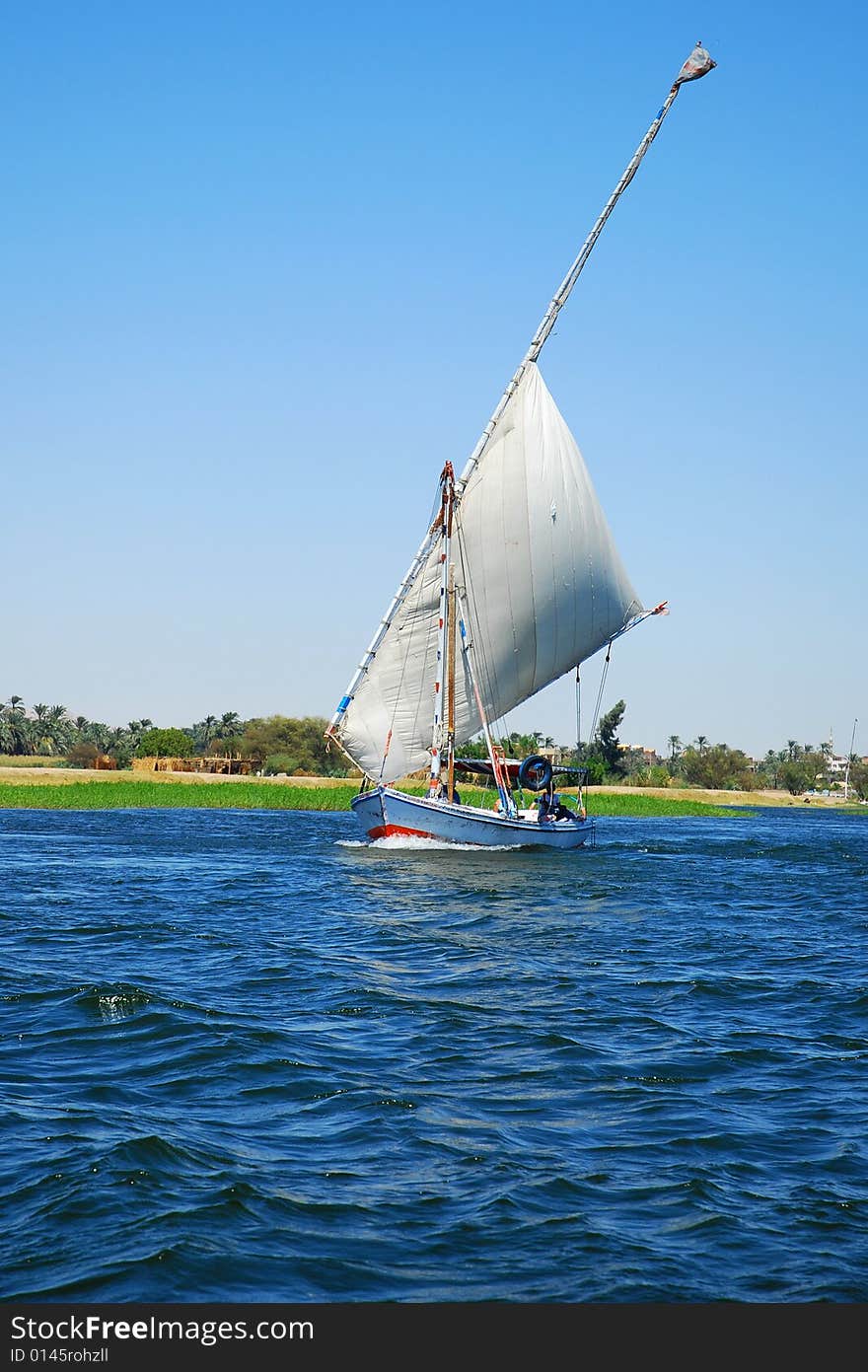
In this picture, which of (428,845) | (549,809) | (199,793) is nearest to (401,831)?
(428,845)

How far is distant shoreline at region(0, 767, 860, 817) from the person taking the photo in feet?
256

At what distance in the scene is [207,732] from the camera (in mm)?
167500

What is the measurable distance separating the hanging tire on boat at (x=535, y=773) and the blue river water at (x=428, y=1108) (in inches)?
713

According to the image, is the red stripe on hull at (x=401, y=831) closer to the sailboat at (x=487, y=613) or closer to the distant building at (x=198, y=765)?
the sailboat at (x=487, y=613)

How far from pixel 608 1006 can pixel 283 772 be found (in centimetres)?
10931

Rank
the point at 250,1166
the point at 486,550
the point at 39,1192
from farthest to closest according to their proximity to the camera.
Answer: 1. the point at 486,550
2. the point at 250,1166
3. the point at 39,1192

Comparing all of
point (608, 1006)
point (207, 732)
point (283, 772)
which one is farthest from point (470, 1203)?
point (207, 732)

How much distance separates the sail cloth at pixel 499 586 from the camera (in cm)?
4506

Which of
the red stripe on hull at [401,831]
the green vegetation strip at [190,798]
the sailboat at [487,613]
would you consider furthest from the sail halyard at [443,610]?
the green vegetation strip at [190,798]

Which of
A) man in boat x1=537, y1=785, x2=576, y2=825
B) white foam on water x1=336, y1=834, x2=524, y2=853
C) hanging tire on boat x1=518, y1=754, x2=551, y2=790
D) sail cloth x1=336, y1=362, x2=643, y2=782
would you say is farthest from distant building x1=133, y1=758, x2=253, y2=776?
white foam on water x1=336, y1=834, x2=524, y2=853

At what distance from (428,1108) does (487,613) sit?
34.2 meters

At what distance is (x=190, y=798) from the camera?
82000 mm

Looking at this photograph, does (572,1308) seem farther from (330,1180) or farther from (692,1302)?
(330,1180)

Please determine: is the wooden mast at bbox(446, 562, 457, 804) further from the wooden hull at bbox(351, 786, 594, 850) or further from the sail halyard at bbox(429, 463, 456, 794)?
the wooden hull at bbox(351, 786, 594, 850)
